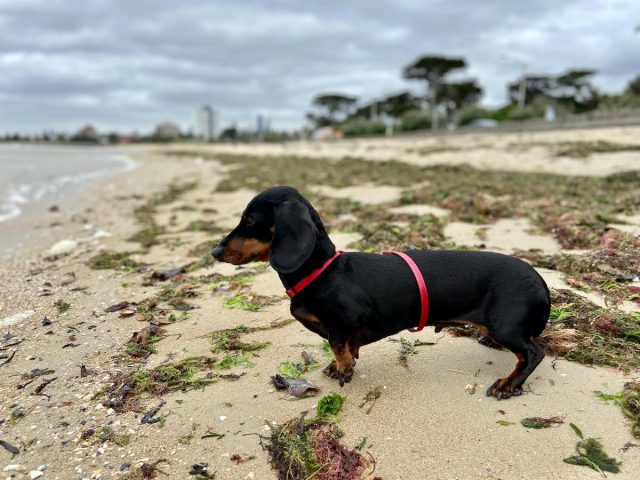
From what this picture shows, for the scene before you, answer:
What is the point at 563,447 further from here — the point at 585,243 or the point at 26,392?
the point at 585,243

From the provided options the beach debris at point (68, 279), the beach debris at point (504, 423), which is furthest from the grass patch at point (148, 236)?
the beach debris at point (504, 423)

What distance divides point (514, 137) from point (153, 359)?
20065 mm

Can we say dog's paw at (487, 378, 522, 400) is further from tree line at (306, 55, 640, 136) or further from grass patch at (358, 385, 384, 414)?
tree line at (306, 55, 640, 136)

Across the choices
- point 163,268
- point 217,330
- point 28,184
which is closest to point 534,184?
point 163,268

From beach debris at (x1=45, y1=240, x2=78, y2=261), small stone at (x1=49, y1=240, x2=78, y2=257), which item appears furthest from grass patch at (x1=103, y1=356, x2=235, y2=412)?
small stone at (x1=49, y1=240, x2=78, y2=257)

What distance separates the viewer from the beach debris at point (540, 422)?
2.61m

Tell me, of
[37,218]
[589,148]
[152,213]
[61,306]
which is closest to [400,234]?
[61,306]

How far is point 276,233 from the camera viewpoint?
2900mm

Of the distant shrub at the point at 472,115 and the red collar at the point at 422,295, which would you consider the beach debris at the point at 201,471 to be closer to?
the red collar at the point at 422,295

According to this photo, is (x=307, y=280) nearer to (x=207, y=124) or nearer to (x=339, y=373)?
(x=339, y=373)

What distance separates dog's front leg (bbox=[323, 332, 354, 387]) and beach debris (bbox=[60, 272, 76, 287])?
3595 mm

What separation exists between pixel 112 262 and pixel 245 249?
389 centimetres

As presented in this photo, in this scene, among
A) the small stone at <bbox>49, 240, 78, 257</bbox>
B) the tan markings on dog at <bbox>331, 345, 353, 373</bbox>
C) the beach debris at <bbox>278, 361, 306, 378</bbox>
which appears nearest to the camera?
the tan markings on dog at <bbox>331, 345, 353, 373</bbox>

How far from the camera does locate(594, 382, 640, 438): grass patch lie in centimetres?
254
